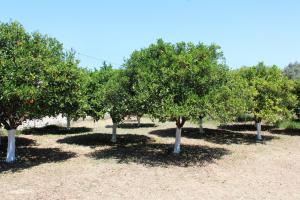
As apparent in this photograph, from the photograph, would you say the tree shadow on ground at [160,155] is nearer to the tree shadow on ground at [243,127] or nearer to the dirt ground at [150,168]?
the dirt ground at [150,168]

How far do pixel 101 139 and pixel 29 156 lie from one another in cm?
988

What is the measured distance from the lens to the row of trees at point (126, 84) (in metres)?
22.0

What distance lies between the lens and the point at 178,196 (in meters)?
17.6

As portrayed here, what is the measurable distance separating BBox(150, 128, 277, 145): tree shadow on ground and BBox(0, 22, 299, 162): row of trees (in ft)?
27.5

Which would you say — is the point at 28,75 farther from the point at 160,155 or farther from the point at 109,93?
the point at 160,155

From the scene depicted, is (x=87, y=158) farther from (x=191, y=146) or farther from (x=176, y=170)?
(x=191, y=146)

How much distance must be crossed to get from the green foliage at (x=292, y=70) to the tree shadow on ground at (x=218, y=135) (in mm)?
54658

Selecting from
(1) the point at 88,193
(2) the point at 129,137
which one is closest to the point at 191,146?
(2) the point at 129,137

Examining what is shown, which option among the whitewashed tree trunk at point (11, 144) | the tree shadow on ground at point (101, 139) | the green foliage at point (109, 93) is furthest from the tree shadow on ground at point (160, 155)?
the whitewashed tree trunk at point (11, 144)

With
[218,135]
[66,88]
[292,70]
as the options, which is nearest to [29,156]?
[66,88]

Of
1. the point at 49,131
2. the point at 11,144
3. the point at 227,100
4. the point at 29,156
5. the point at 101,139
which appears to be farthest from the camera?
the point at 49,131

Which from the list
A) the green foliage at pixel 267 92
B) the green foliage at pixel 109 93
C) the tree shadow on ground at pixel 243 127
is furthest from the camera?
the tree shadow on ground at pixel 243 127

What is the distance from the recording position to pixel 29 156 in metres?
A: 26.6

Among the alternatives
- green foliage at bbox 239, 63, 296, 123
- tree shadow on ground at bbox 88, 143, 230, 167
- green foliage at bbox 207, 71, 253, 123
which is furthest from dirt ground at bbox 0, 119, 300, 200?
green foliage at bbox 207, 71, 253, 123
